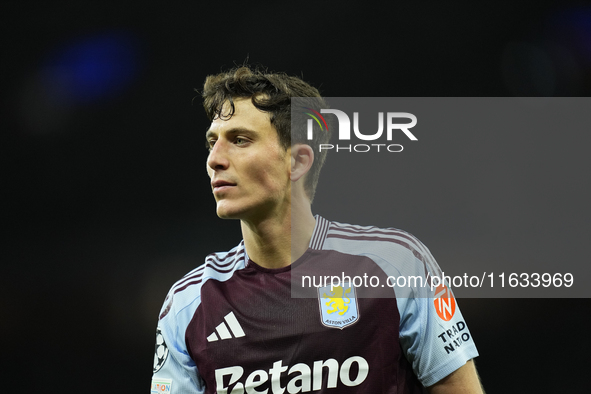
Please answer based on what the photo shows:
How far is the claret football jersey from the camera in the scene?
163cm

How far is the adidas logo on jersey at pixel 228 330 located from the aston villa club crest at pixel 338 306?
0.88 ft

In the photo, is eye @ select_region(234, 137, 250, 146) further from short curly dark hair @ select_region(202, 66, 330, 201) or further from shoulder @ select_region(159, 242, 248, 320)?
shoulder @ select_region(159, 242, 248, 320)

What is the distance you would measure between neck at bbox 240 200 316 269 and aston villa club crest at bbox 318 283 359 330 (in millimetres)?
159

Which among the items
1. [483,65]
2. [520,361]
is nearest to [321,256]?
[520,361]

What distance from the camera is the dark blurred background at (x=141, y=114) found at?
273cm

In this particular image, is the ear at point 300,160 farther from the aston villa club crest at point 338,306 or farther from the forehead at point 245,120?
the aston villa club crest at point 338,306

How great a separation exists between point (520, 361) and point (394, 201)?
1.14m

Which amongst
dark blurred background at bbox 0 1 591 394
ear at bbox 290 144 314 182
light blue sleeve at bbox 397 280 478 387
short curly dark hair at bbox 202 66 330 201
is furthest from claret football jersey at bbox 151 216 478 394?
dark blurred background at bbox 0 1 591 394

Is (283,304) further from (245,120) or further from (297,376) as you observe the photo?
(245,120)

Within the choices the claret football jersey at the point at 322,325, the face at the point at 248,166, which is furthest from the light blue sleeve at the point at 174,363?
the face at the point at 248,166

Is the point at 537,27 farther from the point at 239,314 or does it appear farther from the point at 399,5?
the point at 239,314

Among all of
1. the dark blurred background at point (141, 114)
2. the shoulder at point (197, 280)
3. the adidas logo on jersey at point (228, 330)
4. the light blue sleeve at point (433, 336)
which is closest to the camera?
the light blue sleeve at point (433, 336)

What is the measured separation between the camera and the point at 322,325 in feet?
5.53

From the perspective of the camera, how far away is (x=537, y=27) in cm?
272
